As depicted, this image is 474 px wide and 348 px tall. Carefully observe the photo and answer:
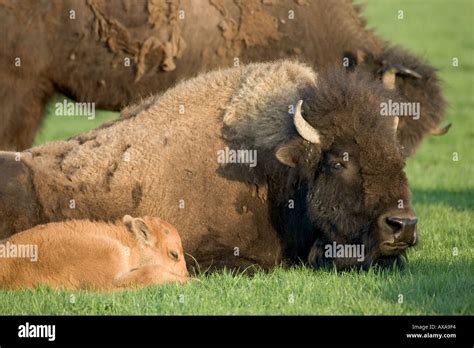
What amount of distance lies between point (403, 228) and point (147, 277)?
1.99 meters

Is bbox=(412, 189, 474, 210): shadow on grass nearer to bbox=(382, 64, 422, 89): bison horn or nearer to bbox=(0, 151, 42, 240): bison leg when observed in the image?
bbox=(382, 64, 422, 89): bison horn

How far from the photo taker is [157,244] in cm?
818

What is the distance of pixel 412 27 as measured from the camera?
1502 inches

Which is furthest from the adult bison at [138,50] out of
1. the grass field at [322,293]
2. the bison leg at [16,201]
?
the bison leg at [16,201]

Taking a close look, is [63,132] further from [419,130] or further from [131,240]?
[131,240]

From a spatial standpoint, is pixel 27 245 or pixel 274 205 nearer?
pixel 27 245

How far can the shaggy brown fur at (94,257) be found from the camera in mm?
7891

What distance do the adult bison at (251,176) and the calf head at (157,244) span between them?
1.79 ft

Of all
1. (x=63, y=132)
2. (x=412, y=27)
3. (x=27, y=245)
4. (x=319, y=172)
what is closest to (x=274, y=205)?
(x=319, y=172)

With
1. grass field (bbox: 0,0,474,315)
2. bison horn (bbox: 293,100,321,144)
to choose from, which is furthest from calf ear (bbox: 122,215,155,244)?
bison horn (bbox: 293,100,321,144)

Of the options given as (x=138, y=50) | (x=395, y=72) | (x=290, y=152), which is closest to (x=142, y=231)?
(x=290, y=152)

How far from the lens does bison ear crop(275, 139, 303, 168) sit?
8.76 meters

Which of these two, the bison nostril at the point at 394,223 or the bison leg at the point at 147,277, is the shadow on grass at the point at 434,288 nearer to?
the bison nostril at the point at 394,223
